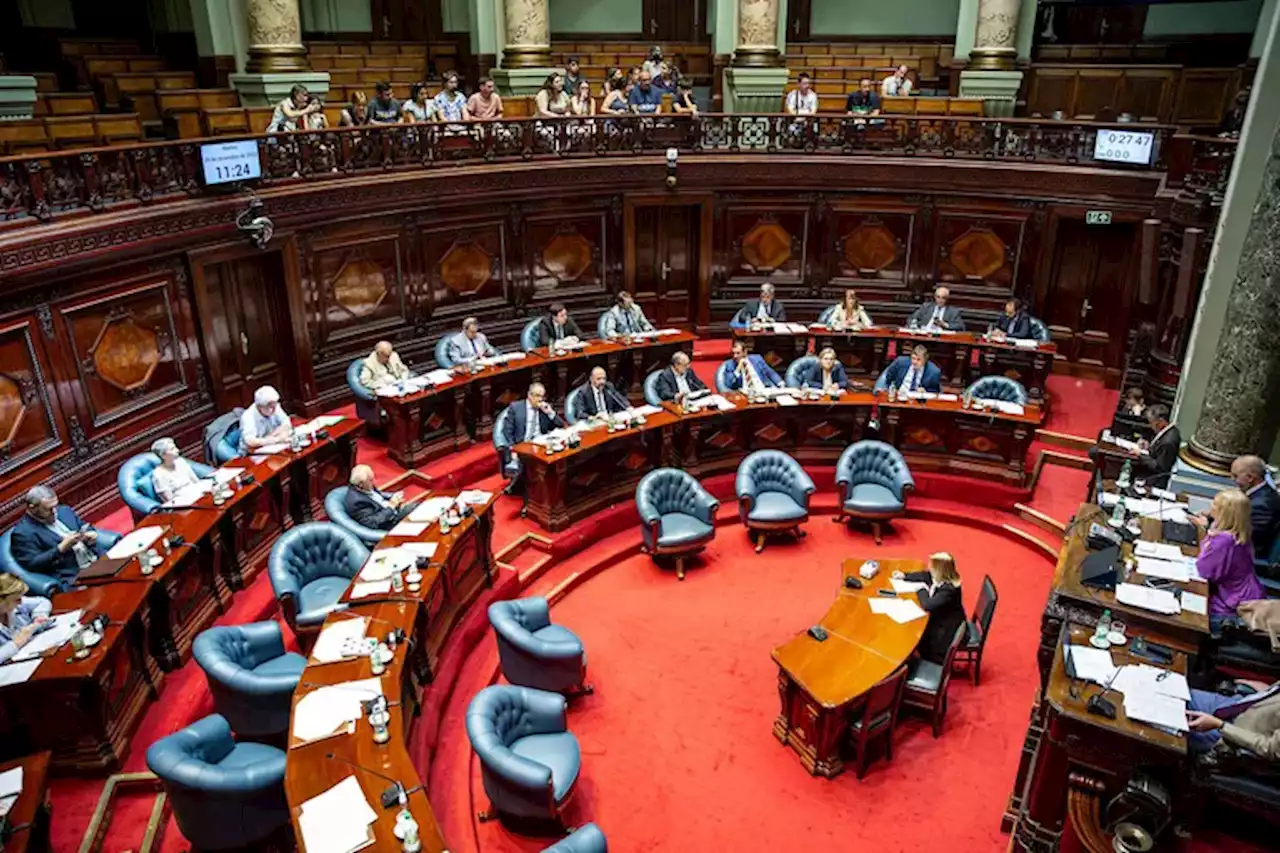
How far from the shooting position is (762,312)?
1248 centimetres

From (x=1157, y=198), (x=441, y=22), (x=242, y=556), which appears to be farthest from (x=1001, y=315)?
(x=441, y=22)

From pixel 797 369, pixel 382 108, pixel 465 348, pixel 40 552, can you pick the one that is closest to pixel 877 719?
pixel 797 369

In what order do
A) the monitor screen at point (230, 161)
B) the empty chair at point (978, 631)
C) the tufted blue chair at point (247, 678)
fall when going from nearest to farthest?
the tufted blue chair at point (247, 678), the empty chair at point (978, 631), the monitor screen at point (230, 161)

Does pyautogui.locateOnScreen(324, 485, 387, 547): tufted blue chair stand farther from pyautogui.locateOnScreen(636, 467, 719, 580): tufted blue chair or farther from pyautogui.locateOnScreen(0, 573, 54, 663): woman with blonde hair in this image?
pyautogui.locateOnScreen(636, 467, 719, 580): tufted blue chair

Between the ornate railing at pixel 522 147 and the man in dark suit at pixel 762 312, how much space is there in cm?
230

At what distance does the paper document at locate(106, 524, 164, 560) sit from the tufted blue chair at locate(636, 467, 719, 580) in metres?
4.11

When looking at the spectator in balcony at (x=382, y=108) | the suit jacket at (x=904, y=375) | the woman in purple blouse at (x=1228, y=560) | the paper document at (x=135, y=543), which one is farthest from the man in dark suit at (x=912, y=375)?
the paper document at (x=135, y=543)

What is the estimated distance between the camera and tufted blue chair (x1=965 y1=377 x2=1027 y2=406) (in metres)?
10.5

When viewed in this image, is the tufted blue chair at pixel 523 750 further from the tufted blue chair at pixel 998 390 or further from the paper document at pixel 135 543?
the tufted blue chair at pixel 998 390

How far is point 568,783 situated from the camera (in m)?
5.69

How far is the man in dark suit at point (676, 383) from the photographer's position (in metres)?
10.3

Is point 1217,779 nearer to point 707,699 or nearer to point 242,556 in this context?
point 707,699

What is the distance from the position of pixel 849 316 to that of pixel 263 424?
7.62 m

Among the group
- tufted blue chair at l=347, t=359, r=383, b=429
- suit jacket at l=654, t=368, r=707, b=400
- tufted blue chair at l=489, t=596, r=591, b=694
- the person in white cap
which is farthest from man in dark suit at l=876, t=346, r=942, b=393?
the person in white cap
